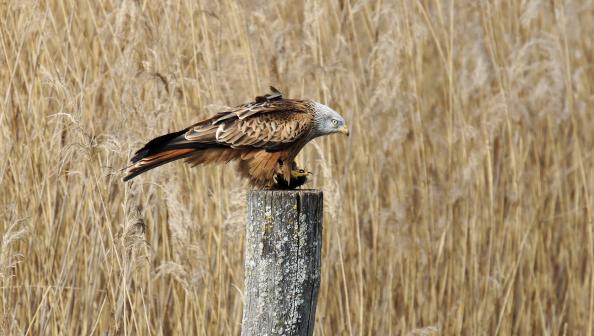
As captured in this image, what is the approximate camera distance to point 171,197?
3.08 metres

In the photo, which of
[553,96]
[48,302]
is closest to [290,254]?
[48,302]

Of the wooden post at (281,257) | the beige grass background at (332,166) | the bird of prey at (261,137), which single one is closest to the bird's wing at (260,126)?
the bird of prey at (261,137)

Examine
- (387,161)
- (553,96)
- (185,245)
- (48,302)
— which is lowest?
(48,302)

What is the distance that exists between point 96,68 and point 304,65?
93 centimetres

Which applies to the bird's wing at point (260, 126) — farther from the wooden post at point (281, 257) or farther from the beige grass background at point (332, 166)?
the wooden post at point (281, 257)

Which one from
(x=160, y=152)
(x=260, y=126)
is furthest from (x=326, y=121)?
(x=160, y=152)

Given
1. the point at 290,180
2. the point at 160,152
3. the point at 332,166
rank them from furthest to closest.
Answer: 1. the point at 332,166
2. the point at 290,180
3. the point at 160,152

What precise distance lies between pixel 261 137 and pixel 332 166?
0.95 m

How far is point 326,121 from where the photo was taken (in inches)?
129

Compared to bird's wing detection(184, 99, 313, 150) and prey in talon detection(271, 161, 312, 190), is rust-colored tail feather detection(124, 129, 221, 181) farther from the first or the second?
prey in talon detection(271, 161, 312, 190)

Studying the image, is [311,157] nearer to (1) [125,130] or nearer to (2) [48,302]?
(1) [125,130]

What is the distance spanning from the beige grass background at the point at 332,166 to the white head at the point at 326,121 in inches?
6.0

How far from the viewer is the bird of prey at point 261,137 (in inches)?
118

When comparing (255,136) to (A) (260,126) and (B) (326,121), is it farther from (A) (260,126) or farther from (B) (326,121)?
(B) (326,121)
